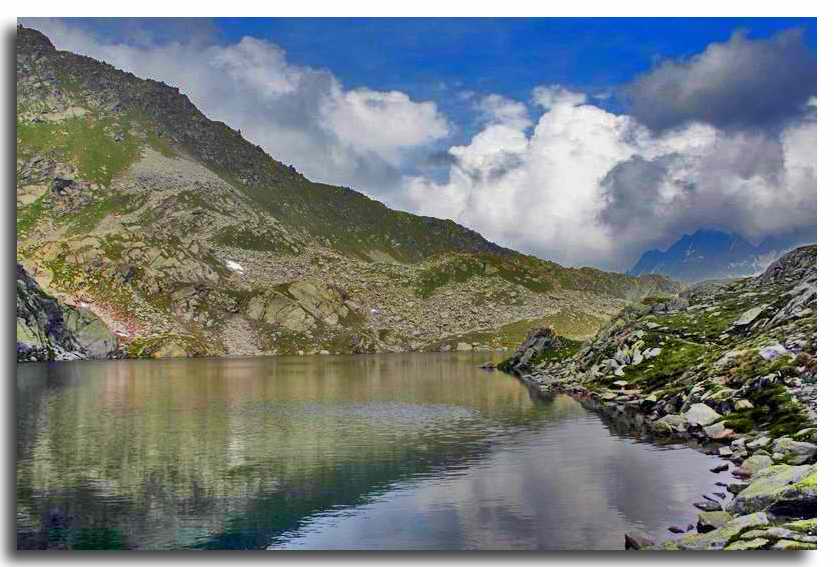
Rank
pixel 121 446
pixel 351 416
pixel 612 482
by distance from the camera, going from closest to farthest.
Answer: pixel 612 482 → pixel 121 446 → pixel 351 416

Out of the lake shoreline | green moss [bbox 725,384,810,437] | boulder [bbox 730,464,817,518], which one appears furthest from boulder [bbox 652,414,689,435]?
boulder [bbox 730,464,817,518]

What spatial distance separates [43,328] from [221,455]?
490ft

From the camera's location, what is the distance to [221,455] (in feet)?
136

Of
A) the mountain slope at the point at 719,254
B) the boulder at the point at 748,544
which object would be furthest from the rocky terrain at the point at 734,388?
the mountain slope at the point at 719,254

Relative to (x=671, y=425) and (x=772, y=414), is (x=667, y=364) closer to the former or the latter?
(x=671, y=425)

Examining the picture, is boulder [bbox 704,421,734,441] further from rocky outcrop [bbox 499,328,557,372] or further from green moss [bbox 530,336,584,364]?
rocky outcrop [bbox 499,328,557,372]

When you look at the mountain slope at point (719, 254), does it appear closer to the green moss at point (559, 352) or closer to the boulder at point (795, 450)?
the boulder at point (795, 450)

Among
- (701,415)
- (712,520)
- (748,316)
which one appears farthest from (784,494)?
(748,316)

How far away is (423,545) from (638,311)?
222ft

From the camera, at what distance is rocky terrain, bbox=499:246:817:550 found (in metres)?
23.0

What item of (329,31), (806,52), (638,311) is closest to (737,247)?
(806,52)

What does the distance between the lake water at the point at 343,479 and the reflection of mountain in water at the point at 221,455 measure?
0.45ft

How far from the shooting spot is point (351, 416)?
63.1 meters
